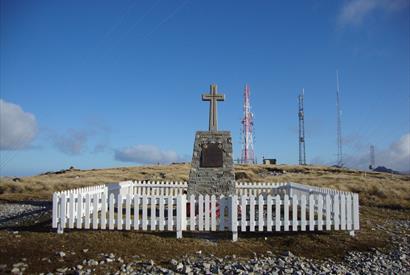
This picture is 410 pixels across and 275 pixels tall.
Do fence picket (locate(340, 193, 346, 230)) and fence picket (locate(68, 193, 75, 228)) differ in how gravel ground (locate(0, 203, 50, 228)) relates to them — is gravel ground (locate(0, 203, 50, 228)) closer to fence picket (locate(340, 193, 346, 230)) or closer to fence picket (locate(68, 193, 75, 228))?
fence picket (locate(68, 193, 75, 228))

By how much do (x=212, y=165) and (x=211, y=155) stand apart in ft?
1.28

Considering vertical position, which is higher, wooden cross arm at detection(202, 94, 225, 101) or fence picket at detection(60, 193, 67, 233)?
wooden cross arm at detection(202, 94, 225, 101)

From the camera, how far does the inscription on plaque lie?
14352mm

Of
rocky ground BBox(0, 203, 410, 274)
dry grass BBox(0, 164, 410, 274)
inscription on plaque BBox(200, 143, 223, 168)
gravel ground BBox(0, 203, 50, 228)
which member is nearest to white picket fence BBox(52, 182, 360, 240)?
dry grass BBox(0, 164, 410, 274)

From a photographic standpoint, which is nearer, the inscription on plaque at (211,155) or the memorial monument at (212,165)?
the memorial monument at (212,165)

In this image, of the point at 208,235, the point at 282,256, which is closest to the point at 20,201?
the point at 208,235

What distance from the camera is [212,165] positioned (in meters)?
14.3

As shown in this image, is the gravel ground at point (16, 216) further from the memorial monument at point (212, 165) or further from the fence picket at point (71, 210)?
the memorial monument at point (212, 165)

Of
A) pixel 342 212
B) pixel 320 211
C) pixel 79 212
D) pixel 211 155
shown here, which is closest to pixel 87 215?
pixel 79 212

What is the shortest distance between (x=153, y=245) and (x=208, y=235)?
203 cm

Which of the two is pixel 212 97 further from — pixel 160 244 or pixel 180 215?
pixel 160 244

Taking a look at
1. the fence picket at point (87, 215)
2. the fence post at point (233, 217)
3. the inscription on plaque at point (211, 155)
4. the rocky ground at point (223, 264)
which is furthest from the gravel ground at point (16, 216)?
the fence post at point (233, 217)

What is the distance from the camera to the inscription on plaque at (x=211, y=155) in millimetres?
14352

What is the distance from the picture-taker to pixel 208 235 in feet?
34.1
